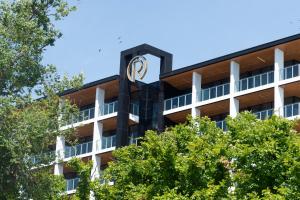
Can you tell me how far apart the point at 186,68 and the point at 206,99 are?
3225 mm

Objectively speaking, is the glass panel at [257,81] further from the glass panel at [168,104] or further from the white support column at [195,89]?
the glass panel at [168,104]

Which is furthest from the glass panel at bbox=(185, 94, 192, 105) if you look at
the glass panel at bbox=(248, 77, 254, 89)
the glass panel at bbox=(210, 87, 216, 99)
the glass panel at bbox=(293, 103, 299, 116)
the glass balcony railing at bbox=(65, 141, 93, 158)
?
the glass panel at bbox=(293, 103, 299, 116)

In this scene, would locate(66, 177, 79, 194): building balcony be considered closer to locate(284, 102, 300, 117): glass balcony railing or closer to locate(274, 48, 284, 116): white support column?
locate(274, 48, 284, 116): white support column

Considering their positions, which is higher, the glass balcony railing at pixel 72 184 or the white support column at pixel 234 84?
the white support column at pixel 234 84

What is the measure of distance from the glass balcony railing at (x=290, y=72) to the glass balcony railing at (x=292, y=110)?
218cm

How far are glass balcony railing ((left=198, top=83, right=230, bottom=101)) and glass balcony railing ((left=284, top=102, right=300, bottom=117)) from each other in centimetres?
655

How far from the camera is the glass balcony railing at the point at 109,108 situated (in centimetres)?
7269

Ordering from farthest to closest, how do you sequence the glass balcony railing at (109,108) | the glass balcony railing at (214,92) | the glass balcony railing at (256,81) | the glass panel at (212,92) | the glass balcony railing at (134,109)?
the glass balcony railing at (109,108)
the glass balcony railing at (134,109)
the glass panel at (212,92)
the glass balcony railing at (214,92)
the glass balcony railing at (256,81)

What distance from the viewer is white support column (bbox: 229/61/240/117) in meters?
65.1

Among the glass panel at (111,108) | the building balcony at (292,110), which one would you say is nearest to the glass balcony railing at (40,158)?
the building balcony at (292,110)

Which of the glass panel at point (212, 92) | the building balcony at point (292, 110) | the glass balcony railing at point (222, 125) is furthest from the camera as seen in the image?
the glass panel at point (212, 92)

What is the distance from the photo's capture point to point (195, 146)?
40688 mm

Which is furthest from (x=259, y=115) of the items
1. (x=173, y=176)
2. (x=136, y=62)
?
(x=173, y=176)

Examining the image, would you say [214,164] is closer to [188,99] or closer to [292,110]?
[292,110]
